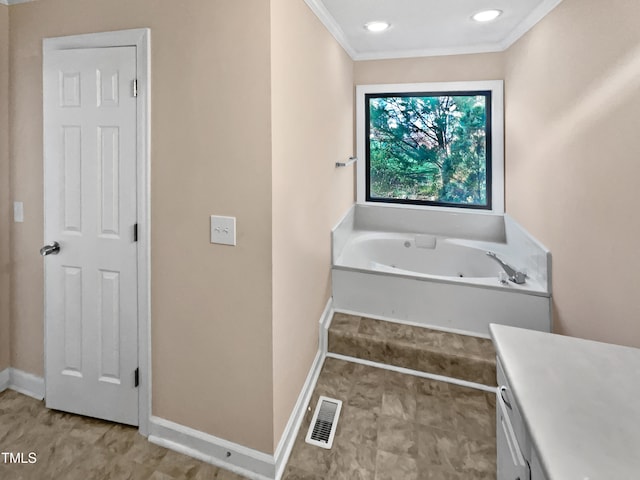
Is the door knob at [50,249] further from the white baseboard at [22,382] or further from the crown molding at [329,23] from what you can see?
the crown molding at [329,23]

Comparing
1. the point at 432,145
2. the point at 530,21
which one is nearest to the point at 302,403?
the point at 432,145

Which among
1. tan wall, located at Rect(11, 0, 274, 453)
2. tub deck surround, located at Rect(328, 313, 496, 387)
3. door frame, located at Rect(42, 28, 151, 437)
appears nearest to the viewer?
tan wall, located at Rect(11, 0, 274, 453)

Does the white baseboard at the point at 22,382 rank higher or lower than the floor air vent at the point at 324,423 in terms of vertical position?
higher

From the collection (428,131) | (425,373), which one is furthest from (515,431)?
(428,131)

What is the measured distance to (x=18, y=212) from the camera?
1.97 meters

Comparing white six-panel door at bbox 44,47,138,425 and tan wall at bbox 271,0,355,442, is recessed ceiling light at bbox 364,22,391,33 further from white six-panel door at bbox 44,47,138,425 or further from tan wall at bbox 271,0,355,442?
white six-panel door at bbox 44,47,138,425

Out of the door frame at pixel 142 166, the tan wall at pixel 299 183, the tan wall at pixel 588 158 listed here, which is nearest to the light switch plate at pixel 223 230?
the tan wall at pixel 299 183

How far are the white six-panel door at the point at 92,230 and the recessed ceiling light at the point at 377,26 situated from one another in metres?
1.62

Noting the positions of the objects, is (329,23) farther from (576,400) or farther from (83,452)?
(83,452)

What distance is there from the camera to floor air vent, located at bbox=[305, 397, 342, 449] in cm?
173

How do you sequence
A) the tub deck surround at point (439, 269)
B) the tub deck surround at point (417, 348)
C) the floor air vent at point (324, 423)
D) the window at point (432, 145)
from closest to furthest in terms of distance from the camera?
the floor air vent at point (324, 423), the tub deck surround at point (417, 348), the tub deck surround at point (439, 269), the window at point (432, 145)

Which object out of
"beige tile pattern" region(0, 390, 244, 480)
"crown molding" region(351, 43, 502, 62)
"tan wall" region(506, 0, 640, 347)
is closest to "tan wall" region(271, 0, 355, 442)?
"beige tile pattern" region(0, 390, 244, 480)

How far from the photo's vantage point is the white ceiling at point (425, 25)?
209cm

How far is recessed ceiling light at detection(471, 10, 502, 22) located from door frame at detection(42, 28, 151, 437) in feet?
6.73
